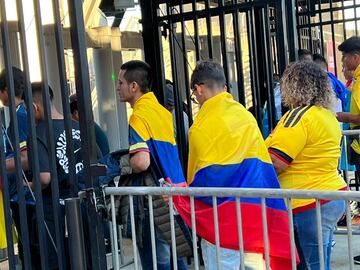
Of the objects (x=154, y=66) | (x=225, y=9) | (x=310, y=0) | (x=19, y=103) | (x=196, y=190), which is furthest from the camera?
(x=310, y=0)

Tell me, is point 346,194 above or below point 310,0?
below

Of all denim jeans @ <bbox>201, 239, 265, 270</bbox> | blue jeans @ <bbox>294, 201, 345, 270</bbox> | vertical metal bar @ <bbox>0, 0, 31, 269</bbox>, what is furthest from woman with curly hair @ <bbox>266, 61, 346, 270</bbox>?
vertical metal bar @ <bbox>0, 0, 31, 269</bbox>

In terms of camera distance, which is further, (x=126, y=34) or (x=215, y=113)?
(x=126, y=34)

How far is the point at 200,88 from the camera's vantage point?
11.2 feet

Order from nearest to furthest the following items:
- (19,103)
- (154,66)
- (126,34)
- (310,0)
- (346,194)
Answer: (346,194) < (19,103) < (154,66) < (310,0) < (126,34)

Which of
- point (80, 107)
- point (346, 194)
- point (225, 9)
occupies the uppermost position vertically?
point (225, 9)

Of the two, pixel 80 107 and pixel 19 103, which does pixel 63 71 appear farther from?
pixel 19 103

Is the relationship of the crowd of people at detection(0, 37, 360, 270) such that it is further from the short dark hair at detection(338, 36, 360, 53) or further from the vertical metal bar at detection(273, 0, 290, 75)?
the short dark hair at detection(338, 36, 360, 53)

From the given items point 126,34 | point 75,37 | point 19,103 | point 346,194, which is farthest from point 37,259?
point 126,34

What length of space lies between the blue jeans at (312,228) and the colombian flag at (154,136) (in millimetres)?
827

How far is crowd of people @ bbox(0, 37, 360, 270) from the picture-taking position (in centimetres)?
316

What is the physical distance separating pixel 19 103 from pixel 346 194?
218 centimetres

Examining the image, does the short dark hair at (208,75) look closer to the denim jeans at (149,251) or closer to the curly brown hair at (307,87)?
the curly brown hair at (307,87)

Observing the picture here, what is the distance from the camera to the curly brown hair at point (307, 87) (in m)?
3.49
